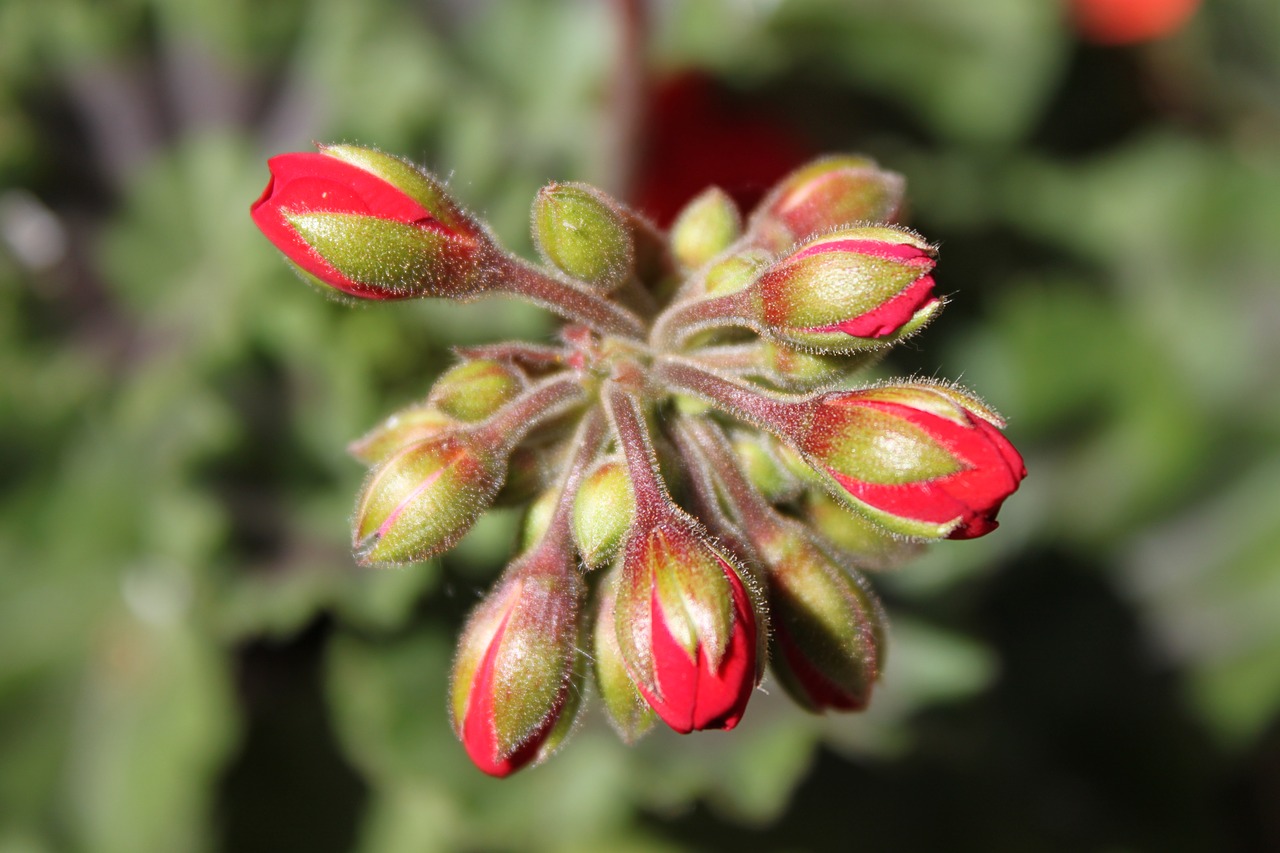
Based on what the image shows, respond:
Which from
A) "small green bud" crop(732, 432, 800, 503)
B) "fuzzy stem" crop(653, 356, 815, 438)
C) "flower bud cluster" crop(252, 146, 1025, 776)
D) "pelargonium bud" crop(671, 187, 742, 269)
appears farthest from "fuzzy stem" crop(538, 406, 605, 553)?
"pelargonium bud" crop(671, 187, 742, 269)

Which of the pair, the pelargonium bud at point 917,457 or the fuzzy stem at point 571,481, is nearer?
the pelargonium bud at point 917,457

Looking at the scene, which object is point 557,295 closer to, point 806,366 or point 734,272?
point 734,272

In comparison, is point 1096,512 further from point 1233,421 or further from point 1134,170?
point 1134,170

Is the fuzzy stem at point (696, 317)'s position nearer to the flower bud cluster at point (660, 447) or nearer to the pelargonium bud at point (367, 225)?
the flower bud cluster at point (660, 447)

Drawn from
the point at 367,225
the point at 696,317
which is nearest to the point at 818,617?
the point at 696,317

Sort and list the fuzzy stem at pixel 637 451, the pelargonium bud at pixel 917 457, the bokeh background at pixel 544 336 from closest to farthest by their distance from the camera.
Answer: the pelargonium bud at pixel 917 457 → the fuzzy stem at pixel 637 451 → the bokeh background at pixel 544 336

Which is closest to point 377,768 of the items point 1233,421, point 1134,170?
point 1233,421

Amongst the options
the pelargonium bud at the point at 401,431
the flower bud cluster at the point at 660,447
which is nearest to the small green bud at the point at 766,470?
the flower bud cluster at the point at 660,447
